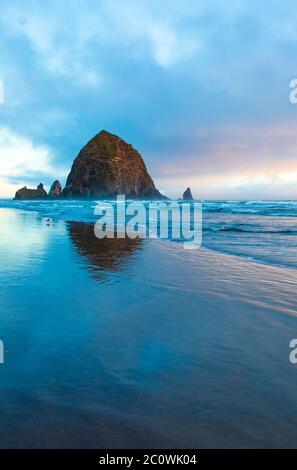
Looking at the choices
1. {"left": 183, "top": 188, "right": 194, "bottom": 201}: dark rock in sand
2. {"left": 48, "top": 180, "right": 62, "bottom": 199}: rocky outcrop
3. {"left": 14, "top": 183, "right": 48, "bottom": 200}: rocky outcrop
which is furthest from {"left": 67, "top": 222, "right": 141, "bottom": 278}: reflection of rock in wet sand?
{"left": 183, "top": 188, "right": 194, "bottom": 201}: dark rock in sand

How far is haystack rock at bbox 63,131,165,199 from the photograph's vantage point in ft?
402

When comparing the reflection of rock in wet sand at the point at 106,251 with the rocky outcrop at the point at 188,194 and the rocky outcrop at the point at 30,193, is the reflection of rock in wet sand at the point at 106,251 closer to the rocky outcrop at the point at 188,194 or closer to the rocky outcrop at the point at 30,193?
the rocky outcrop at the point at 30,193

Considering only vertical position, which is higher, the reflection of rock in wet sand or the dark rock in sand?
the dark rock in sand

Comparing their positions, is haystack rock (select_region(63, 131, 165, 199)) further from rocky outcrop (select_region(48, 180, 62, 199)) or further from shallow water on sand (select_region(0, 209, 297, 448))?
shallow water on sand (select_region(0, 209, 297, 448))

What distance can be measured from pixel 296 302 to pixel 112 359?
12.0 feet

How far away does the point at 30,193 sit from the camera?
13888 centimetres

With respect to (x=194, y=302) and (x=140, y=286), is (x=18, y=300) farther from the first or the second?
(x=194, y=302)

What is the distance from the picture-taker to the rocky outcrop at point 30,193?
137250 millimetres

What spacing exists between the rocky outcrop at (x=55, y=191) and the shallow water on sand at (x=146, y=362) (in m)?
132

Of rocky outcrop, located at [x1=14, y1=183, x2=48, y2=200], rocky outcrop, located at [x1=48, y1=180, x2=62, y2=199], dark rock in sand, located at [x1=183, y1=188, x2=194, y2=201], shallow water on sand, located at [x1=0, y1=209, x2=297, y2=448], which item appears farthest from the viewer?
dark rock in sand, located at [x1=183, y1=188, x2=194, y2=201]

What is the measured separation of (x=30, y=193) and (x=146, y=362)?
14430 centimetres

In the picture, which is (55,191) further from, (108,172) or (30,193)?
(108,172)

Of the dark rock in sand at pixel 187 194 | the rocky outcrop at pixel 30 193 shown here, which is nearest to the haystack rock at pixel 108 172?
the rocky outcrop at pixel 30 193

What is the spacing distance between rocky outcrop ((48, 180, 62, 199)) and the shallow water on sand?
13208 cm
